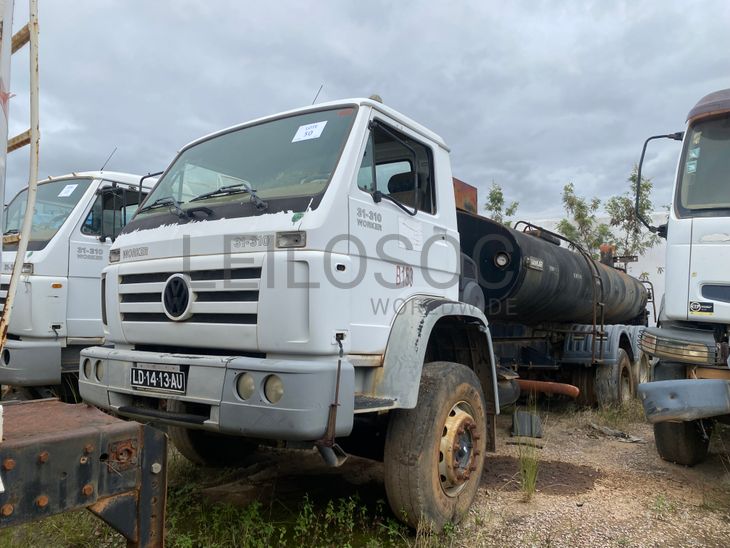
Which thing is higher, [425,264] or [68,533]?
[425,264]

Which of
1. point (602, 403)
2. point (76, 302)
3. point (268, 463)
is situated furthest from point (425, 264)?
point (602, 403)

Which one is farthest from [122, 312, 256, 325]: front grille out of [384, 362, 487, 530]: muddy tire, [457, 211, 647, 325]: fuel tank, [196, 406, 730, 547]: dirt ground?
[457, 211, 647, 325]: fuel tank

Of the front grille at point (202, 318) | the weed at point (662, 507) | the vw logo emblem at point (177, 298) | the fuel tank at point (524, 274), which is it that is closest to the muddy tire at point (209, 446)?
the front grille at point (202, 318)

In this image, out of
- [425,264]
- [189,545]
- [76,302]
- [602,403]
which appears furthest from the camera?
[602,403]

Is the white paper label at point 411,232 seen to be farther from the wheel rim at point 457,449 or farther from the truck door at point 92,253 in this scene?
the truck door at point 92,253

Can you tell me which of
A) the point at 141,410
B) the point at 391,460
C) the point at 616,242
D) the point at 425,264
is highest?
the point at 616,242

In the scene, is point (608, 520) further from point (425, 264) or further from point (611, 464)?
point (425, 264)

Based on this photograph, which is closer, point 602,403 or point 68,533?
point 68,533

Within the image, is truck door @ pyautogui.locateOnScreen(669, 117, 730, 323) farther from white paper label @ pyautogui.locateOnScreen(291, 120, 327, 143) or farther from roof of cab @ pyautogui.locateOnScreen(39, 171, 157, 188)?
roof of cab @ pyautogui.locateOnScreen(39, 171, 157, 188)

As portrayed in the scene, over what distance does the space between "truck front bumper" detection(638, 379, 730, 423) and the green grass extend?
175cm

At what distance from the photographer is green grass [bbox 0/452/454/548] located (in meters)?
3.33

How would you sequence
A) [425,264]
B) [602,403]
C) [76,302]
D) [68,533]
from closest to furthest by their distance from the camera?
[68,533] < [425,264] < [76,302] < [602,403]

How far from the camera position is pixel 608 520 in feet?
12.7

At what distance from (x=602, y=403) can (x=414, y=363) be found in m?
5.39
